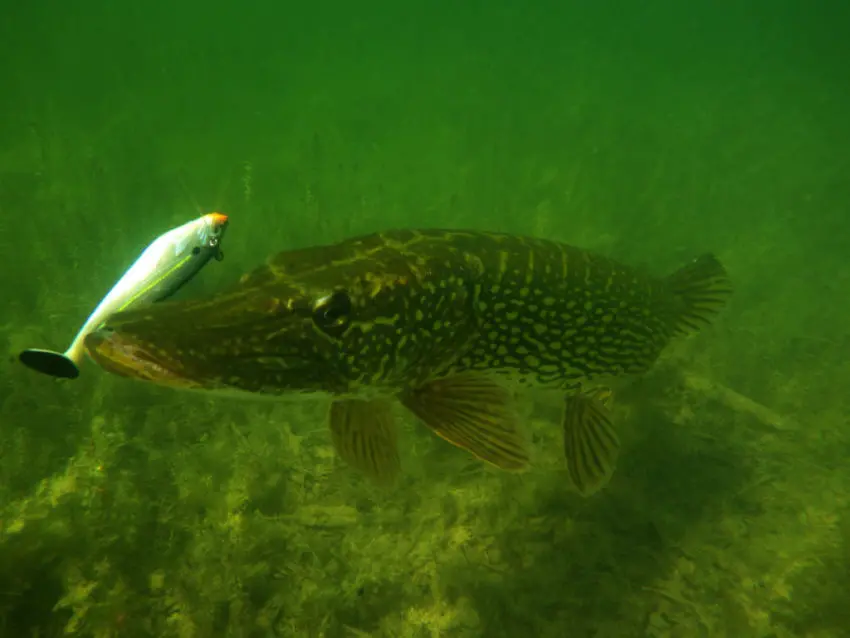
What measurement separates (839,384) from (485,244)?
3859 mm

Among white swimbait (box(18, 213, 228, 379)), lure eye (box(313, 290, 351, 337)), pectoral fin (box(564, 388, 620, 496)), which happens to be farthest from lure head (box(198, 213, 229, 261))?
pectoral fin (box(564, 388, 620, 496))

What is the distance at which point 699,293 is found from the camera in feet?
11.2

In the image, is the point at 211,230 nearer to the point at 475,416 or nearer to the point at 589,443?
the point at 475,416

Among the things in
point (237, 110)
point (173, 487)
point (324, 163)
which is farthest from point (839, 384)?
point (237, 110)

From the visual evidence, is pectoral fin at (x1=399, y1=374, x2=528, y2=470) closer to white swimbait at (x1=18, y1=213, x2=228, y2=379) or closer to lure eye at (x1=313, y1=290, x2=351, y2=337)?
lure eye at (x1=313, y1=290, x2=351, y2=337)

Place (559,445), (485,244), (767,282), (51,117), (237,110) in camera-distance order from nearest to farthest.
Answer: (485,244), (559,445), (767,282), (51,117), (237,110)

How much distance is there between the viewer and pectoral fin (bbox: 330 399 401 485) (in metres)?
2.31

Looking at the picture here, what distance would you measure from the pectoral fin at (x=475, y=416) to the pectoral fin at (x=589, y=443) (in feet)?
2.39

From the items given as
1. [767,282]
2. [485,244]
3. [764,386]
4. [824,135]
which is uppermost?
[824,135]

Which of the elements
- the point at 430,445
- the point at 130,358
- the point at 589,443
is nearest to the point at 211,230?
the point at 130,358

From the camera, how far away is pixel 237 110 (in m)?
15.7

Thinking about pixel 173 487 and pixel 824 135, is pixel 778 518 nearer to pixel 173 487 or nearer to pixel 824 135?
pixel 173 487

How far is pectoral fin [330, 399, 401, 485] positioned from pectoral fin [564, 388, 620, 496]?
1.06 metres

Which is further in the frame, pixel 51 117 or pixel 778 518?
pixel 51 117
